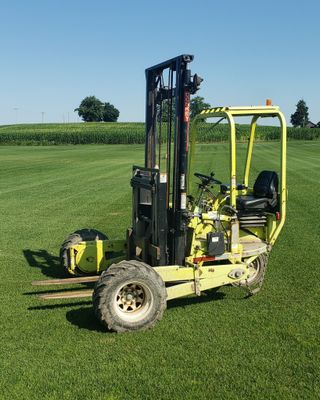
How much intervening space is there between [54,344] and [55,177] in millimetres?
19578

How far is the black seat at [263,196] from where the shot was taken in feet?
22.7

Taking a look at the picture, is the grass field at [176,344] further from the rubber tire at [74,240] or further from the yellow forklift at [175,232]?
the rubber tire at [74,240]

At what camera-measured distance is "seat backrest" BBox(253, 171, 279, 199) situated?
7.12 meters

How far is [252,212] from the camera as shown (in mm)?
7016

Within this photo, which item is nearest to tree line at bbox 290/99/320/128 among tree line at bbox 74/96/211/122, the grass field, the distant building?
the distant building

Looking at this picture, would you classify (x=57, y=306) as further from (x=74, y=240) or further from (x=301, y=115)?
(x=301, y=115)

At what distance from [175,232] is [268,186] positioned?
167 cm

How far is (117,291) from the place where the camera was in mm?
5555

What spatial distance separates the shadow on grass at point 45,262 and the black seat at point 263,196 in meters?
2.99

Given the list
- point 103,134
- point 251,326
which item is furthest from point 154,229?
point 103,134

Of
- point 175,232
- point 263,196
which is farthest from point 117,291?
point 263,196

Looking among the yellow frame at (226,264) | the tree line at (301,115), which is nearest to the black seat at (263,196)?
the yellow frame at (226,264)

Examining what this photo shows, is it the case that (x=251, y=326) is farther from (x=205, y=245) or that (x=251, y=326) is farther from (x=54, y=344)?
(x=54, y=344)

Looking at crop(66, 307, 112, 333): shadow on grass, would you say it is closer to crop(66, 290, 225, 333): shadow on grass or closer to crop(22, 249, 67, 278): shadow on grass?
crop(66, 290, 225, 333): shadow on grass
